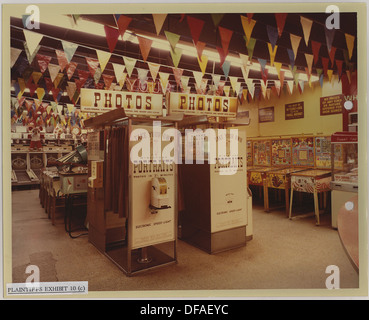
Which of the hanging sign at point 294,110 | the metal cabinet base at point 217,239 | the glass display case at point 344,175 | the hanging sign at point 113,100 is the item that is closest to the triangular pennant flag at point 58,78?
the hanging sign at point 113,100

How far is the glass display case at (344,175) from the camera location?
3.83 m

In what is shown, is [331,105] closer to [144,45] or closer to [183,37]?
[183,37]

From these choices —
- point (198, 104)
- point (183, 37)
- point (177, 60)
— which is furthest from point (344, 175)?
point (183, 37)

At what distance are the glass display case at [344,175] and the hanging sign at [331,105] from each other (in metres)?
1.91

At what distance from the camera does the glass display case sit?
383cm

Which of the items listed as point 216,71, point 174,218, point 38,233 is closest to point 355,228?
point 174,218

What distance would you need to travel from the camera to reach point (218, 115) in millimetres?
4277

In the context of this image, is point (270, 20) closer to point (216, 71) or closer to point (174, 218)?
point (174, 218)

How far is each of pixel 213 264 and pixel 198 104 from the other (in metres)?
2.48

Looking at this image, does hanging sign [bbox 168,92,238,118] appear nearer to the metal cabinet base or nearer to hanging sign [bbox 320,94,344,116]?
the metal cabinet base

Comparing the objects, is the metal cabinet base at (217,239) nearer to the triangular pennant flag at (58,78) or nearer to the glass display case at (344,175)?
the glass display case at (344,175)

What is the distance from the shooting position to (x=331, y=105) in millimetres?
6285

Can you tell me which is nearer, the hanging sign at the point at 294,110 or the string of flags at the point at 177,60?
the string of flags at the point at 177,60

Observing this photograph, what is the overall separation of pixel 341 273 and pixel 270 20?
3.10 m
